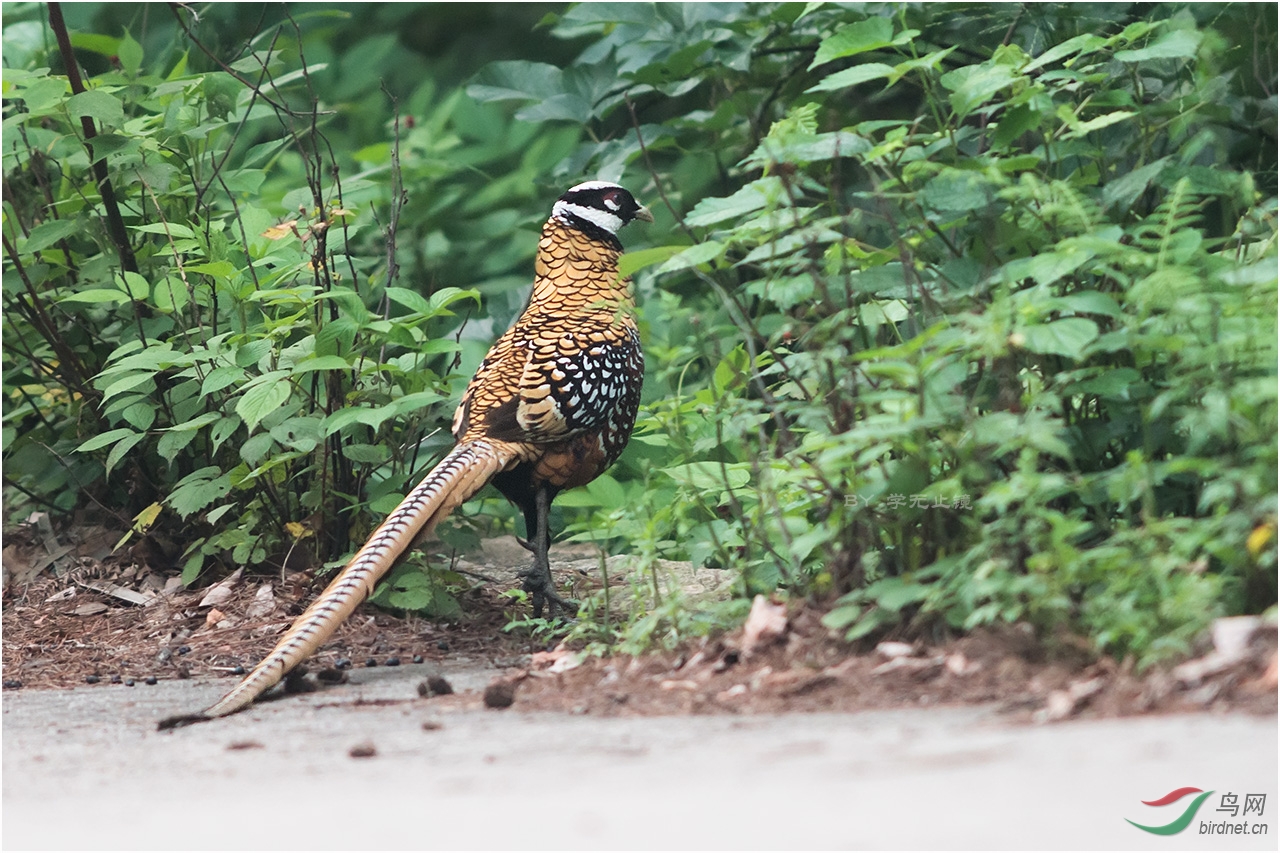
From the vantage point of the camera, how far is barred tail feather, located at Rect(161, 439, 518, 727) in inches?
134

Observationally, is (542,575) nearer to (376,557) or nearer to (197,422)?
(376,557)

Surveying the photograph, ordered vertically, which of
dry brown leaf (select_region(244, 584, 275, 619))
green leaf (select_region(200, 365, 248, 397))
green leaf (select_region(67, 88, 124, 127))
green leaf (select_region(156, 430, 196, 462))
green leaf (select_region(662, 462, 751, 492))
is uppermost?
green leaf (select_region(67, 88, 124, 127))

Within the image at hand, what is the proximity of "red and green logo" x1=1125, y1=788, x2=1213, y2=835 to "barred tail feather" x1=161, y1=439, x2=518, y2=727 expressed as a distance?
221 cm

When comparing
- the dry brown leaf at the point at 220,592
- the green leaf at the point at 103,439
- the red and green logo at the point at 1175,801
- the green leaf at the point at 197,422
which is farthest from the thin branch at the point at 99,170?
the red and green logo at the point at 1175,801

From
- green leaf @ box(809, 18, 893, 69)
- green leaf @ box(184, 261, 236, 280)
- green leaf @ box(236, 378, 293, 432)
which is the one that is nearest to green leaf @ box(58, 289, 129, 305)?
green leaf @ box(184, 261, 236, 280)

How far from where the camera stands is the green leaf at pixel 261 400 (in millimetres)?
3969

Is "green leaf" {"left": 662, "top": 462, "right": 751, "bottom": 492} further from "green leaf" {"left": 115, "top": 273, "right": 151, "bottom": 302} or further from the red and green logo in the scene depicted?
"green leaf" {"left": 115, "top": 273, "right": 151, "bottom": 302}

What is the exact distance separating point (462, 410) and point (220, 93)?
1.49 meters

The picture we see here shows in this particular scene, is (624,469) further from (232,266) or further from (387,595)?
(232,266)

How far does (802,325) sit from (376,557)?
1432 millimetres

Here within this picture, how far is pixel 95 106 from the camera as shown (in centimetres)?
429

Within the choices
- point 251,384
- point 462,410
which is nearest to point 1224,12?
point 462,410

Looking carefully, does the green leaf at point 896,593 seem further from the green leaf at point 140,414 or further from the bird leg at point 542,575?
the green leaf at point 140,414

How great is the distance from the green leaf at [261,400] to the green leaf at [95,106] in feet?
3.61
